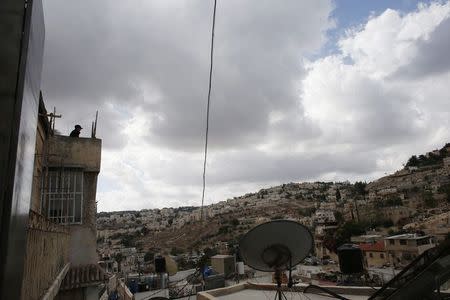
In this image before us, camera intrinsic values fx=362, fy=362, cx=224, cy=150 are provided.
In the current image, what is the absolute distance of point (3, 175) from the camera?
1.40 metres

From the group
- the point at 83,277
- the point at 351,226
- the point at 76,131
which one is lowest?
the point at 83,277

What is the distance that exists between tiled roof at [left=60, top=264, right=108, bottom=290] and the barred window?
135 cm

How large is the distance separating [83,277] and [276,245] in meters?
6.38

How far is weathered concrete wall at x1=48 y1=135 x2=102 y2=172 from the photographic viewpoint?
10656mm

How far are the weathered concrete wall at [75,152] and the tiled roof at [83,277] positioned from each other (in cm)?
288

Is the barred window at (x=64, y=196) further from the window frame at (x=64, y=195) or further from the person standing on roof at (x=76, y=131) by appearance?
the person standing on roof at (x=76, y=131)

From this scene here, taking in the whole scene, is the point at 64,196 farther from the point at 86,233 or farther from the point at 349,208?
the point at 349,208

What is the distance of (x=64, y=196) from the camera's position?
413 inches

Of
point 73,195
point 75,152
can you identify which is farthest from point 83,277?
point 75,152

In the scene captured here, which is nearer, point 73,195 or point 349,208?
point 73,195

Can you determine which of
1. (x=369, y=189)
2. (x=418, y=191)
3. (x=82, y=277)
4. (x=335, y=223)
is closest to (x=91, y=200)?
(x=82, y=277)

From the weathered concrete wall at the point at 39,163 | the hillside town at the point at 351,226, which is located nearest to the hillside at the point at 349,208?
the hillside town at the point at 351,226

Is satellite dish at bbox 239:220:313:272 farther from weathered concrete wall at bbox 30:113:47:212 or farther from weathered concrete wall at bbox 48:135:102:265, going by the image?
weathered concrete wall at bbox 48:135:102:265

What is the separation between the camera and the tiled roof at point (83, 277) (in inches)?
356
